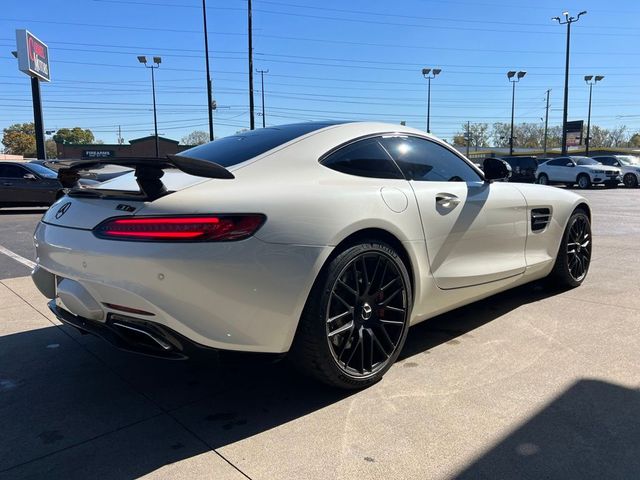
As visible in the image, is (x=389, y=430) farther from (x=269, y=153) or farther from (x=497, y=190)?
(x=497, y=190)

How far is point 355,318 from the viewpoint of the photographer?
292 centimetres

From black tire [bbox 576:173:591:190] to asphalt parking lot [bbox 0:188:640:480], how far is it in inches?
924

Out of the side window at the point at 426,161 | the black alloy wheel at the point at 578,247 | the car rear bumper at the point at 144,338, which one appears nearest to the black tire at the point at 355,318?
the car rear bumper at the point at 144,338

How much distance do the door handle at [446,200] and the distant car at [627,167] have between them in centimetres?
2631

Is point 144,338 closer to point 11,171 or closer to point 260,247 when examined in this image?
point 260,247

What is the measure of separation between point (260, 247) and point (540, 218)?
2951 millimetres

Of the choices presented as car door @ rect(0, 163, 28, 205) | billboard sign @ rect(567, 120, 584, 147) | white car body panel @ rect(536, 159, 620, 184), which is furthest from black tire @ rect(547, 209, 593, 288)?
billboard sign @ rect(567, 120, 584, 147)

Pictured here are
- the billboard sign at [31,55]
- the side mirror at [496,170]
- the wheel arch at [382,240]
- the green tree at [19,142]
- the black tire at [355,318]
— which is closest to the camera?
the black tire at [355,318]

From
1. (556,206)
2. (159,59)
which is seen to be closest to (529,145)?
(159,59)

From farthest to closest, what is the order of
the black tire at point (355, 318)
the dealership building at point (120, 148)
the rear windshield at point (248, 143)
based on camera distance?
the dealership building at point (120, 148)
the rear windshield at point (248, 143)
the black tire at point (355, 318)

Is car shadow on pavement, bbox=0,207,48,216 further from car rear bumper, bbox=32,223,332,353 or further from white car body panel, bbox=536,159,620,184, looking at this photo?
white car body panel, bbox=536,159,620,184

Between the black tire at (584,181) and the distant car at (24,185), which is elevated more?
the distant car at (24,185)

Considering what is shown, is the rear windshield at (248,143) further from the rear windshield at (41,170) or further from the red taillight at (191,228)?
the rear windshield at (41,170)

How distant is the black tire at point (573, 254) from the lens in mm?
4867
